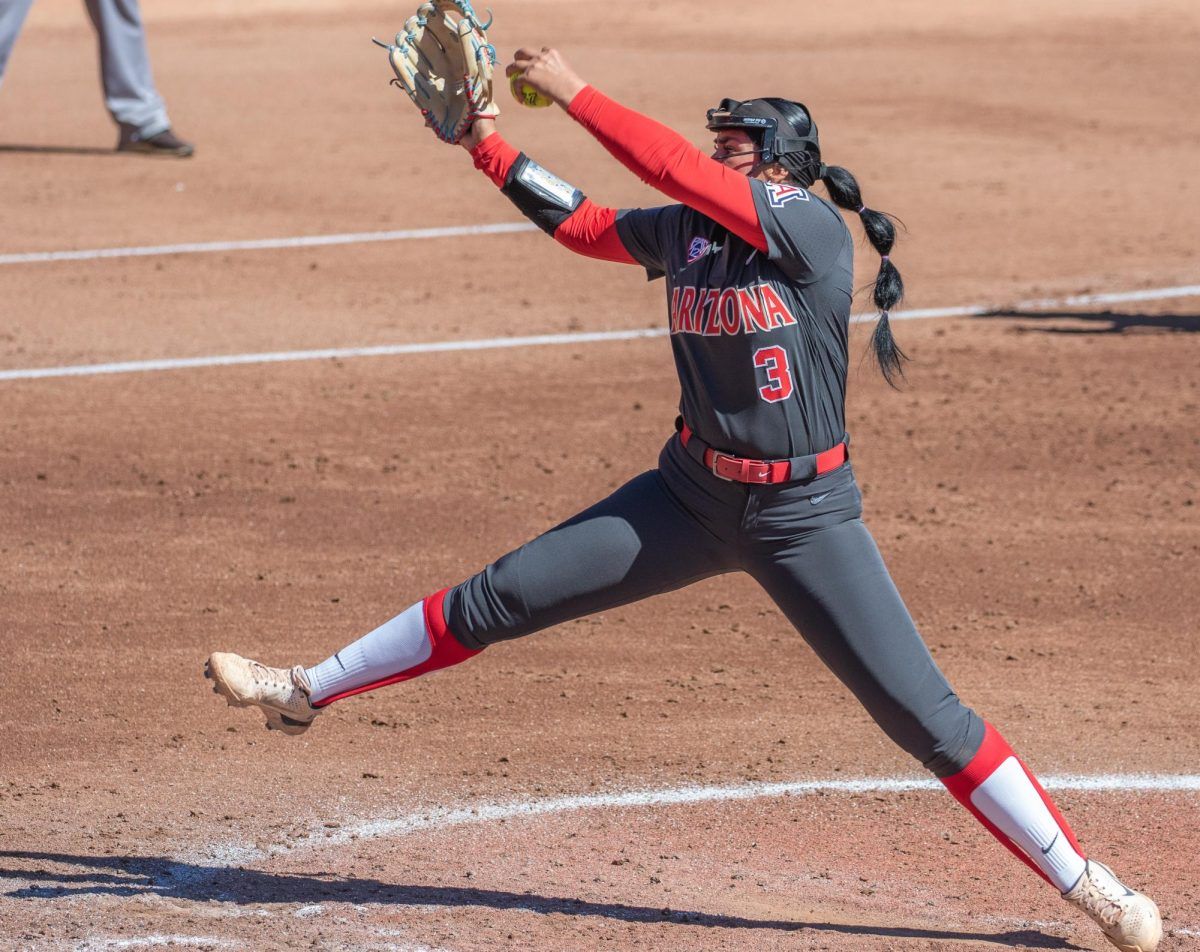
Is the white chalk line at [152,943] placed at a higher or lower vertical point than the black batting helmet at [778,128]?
lower

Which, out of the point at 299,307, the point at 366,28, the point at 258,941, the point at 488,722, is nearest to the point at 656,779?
the point at 488,722

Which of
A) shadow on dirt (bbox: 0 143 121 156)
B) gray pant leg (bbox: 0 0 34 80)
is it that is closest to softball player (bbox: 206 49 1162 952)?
gray pant leg (bbox: 0 0 34 80)

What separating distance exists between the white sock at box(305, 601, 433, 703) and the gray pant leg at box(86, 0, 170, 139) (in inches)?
406

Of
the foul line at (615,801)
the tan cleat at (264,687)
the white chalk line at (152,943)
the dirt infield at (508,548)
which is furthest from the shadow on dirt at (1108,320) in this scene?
the white chalk line at (152,943)

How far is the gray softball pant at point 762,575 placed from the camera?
4.00m

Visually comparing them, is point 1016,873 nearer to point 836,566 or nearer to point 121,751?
point 836,566

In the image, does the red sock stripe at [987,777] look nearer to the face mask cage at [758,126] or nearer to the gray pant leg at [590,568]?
the gray pant leg at [590,568]

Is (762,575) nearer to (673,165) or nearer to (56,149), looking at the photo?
(673,165)

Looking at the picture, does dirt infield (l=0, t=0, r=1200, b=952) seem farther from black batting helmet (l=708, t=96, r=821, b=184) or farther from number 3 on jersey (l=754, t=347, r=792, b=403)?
black batting helmet (l=708, t=96, r=821, b=184)

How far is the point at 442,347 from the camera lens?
31.8ft

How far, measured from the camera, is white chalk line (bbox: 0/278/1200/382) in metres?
9.27

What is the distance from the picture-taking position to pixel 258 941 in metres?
4.09

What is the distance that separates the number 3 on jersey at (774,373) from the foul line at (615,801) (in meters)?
1.44

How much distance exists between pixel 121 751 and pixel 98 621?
3.49ft
